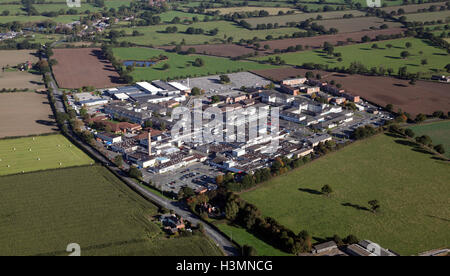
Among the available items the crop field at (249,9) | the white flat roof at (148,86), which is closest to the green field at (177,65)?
the white flat roof at (148,86)

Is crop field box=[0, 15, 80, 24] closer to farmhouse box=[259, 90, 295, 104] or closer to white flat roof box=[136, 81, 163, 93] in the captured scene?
white flat roof box=[136, 81, 163, 93]

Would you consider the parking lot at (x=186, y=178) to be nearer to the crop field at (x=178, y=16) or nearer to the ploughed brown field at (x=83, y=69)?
the ploughed brown field at (x=83, y=69)

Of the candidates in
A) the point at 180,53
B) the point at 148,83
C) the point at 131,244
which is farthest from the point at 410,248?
the point at 180,53

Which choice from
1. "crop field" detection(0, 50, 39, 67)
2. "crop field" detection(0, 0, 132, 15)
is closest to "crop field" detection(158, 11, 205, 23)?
"crop field" detection(0, 0, 132, 15)

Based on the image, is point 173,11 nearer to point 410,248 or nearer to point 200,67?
point 200,67

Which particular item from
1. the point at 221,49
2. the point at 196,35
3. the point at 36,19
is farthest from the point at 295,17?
the point at 36,19

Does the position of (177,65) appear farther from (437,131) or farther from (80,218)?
(80,218)
